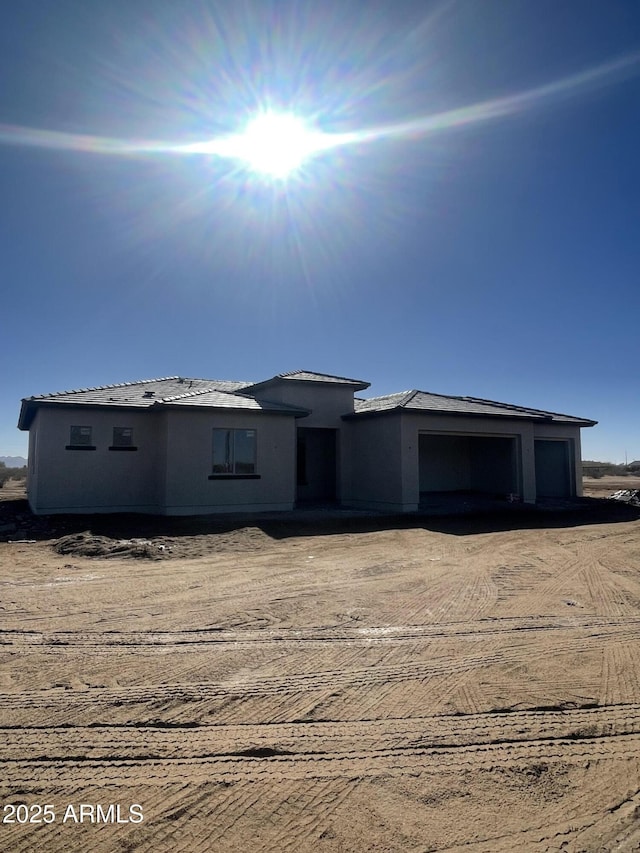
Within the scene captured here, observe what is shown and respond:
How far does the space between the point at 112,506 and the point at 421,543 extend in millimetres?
9593

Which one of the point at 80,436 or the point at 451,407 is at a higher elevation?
the point at 451,407

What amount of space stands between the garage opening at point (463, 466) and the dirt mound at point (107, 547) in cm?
1329

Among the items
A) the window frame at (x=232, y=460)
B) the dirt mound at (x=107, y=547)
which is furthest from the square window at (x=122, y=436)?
the dirt mound at (x=107, y=547)

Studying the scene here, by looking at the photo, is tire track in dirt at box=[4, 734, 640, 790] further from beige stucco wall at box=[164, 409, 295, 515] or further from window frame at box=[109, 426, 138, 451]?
A: window frame at box=[109, 426, 138, 451]

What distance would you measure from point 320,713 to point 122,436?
13833mm

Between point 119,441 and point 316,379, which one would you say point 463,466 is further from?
point 119,441

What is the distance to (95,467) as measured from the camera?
15.8 meters

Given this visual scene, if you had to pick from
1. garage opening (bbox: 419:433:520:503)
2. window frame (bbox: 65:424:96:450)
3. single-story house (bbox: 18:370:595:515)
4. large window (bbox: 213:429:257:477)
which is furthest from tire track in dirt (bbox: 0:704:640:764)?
garage opening (bbox: 419:433:520:503)

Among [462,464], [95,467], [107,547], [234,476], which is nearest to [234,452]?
[234,476]

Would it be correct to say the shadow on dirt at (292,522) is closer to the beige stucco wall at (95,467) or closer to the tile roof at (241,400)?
the beige stucco wall at (95,467)

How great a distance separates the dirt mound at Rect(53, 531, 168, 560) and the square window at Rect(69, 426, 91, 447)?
190 inches

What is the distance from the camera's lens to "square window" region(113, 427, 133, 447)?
52.8 feet

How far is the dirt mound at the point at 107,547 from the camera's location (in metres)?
10.4

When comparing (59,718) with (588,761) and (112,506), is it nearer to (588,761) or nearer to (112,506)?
(588,761)
